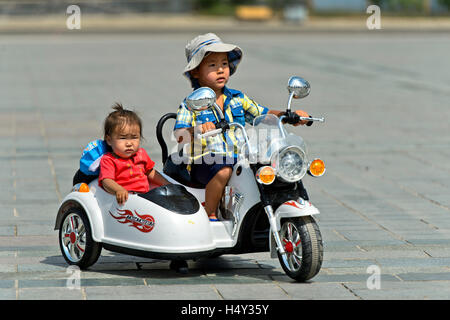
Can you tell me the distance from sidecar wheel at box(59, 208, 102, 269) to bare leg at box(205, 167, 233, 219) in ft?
2.27

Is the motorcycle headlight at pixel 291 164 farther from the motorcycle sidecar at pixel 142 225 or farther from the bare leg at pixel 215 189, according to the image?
the motorcycle sidecar at pixel 142 225

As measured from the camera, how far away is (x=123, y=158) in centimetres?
533

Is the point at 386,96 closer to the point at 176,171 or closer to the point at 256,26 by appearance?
the point at 176,171

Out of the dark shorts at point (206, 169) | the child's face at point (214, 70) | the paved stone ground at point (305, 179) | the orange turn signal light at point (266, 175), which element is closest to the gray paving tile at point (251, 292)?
the paved stone ground at point (305, 179)

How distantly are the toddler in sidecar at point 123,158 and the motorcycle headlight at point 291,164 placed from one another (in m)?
0.90

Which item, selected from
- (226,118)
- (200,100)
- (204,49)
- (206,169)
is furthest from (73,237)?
(204,49)

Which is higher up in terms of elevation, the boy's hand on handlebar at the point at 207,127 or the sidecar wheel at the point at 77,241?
the boy's hand on handlebar at the point at 207,127

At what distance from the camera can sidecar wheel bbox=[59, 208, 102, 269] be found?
5.28 metres

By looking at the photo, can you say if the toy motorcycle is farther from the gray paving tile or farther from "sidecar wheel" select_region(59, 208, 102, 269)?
the gray paving tile

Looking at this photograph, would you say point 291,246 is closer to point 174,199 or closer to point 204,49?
point 174,199

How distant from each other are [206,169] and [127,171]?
47cm

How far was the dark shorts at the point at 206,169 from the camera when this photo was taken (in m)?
5.23

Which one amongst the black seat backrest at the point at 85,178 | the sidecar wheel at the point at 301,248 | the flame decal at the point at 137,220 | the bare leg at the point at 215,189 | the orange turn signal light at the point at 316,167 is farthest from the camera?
the black seat backrest at the point at 85,178
